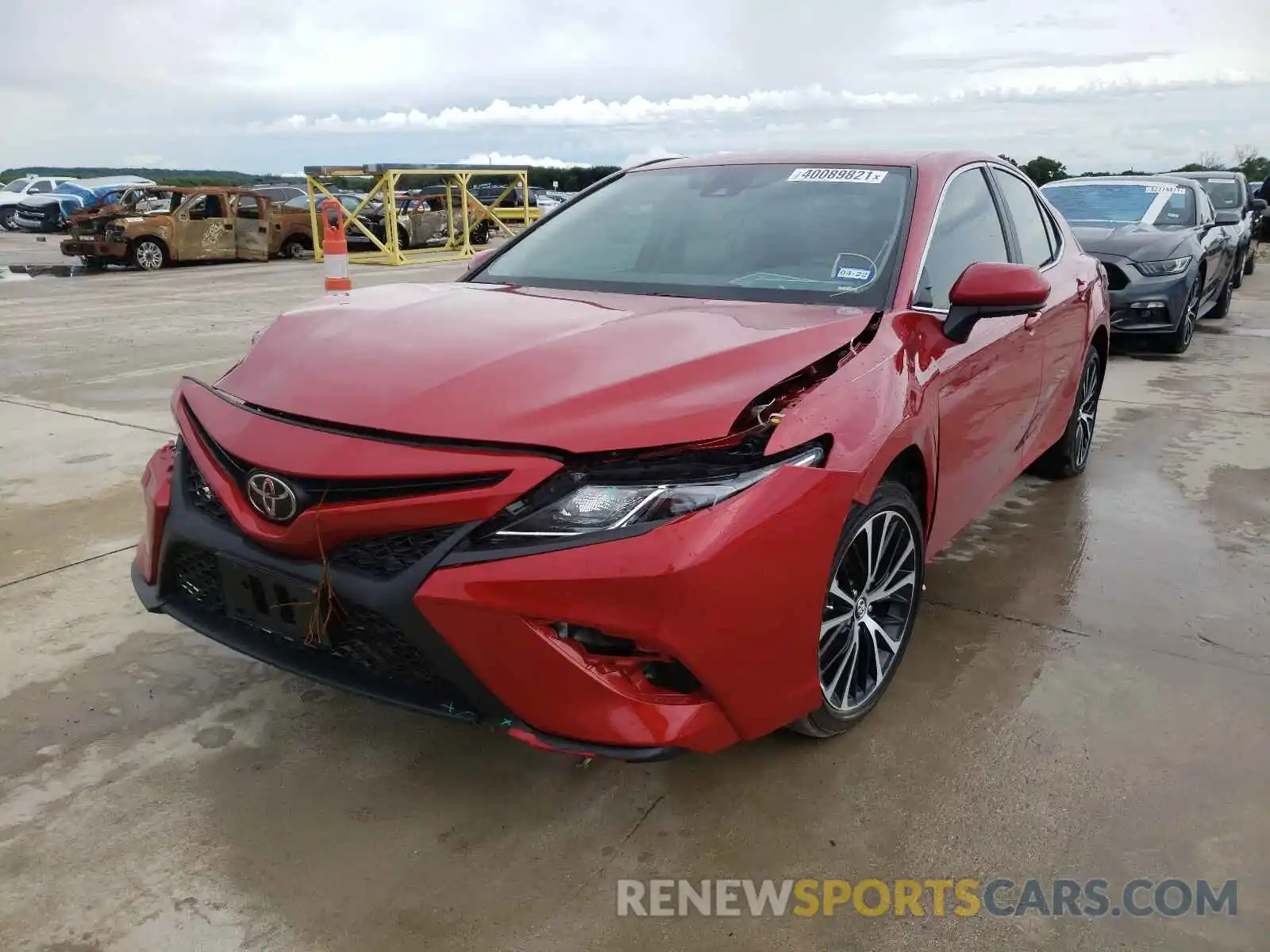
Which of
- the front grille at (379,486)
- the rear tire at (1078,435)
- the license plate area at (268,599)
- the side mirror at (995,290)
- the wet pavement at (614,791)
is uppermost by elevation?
the side mirror at (995,290)

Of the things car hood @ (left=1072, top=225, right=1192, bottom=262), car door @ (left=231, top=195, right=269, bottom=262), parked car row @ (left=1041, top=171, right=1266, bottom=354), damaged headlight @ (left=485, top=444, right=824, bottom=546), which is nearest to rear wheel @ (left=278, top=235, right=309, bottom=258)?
car door @ (left=231, top=195, right=269, bottom=262)

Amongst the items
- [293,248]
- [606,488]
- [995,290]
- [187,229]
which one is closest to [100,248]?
[187,229]

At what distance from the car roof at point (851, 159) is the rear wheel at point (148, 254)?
600 inches

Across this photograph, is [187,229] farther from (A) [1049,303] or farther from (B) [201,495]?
(B) [201,495]

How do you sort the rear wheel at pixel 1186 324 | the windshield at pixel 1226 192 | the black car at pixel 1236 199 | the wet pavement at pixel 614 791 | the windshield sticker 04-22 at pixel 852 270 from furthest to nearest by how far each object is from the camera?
1. the windshield at pixel 1226 192
2. the black car at pixel 1236 199
3. the rear wheel at pixel 1186 324
4. the windshield sticker 04-22 at pixel 852 270
5. the wet pavement at pixel 614 791

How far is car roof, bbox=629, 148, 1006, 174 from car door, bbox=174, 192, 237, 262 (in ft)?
51.0

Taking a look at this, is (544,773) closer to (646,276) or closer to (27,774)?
(27,774)

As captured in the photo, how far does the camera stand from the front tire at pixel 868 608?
7.81 ft

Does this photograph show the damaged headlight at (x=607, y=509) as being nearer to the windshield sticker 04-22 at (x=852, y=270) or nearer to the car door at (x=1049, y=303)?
the windshield sticker 04-22 at (x=852, y=270)

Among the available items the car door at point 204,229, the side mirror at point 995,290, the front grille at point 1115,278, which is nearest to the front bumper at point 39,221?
the car door at point 204,229

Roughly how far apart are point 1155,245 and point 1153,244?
0.08ft

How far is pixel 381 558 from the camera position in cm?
197

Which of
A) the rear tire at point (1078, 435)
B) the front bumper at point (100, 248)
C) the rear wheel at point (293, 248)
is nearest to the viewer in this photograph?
the rear tire at point (1078, 435)

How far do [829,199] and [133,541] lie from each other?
9.34ft
